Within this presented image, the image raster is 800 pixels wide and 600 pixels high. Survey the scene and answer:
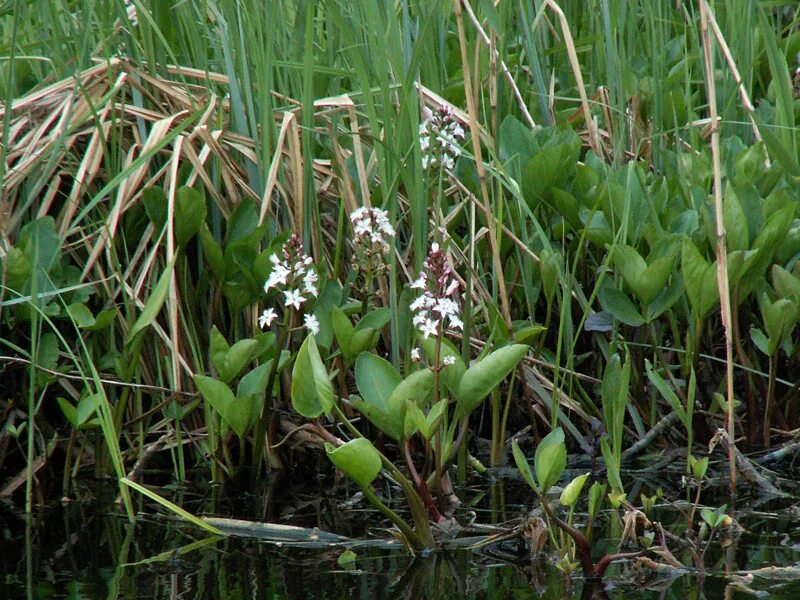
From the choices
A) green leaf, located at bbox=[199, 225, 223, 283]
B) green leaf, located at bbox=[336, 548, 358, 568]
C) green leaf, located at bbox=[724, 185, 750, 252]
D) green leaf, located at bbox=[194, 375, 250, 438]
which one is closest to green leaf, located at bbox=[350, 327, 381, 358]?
green leaf, located at bbox=[194, 375, 250, 438]

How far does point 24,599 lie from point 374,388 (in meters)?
0.62

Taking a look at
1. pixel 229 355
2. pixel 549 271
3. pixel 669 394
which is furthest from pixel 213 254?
pixel 669 394

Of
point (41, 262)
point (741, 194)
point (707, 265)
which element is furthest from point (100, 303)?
point (741, 194)

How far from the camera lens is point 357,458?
1479 mm

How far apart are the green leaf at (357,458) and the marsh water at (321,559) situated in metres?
0.14

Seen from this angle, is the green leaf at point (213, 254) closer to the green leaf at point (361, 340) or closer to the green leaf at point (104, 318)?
the green leaf at point (104, 318)

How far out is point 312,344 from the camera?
1.58 metres

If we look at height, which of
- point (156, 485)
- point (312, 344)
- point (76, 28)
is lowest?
point (156, 485)

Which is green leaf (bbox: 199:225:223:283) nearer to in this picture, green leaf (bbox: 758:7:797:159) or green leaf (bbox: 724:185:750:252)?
green leaf (bbox: 724:185:750:252)

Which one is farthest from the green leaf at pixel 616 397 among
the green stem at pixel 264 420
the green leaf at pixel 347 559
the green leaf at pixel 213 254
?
the green leaf at pixel 213 254

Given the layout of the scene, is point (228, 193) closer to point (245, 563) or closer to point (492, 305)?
point (492, 305)

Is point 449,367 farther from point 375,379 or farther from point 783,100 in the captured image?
point 783,100

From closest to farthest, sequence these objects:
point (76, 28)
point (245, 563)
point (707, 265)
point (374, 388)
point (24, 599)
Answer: point (24, 599)
point (245, 563)
point (374, 388)
point (707, 265)
point (76, 28)

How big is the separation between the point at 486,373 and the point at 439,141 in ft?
2.04
